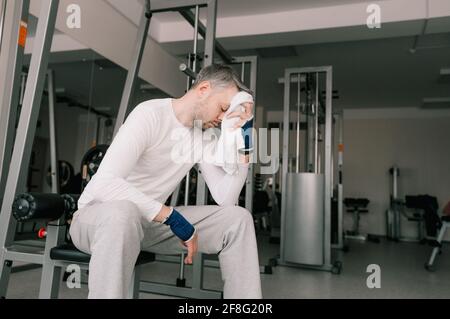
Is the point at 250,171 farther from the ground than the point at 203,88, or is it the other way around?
the point at 203,88

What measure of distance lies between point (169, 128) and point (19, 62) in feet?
2.87

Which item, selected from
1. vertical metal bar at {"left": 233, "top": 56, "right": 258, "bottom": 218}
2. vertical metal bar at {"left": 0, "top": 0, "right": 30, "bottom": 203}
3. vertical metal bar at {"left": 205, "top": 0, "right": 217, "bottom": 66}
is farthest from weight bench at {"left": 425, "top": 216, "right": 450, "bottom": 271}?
vertical metal bar at {"left": 0, "top": 0, "right": 30, "bottom": 203}

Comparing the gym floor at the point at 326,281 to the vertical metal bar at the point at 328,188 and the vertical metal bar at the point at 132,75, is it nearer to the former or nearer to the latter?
the vertical metal bar at the point at 328,188

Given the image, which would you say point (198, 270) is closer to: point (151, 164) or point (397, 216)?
point (151, 164)

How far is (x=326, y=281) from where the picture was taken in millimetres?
2551

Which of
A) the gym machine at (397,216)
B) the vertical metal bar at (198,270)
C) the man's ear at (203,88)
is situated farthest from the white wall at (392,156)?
the man's ear at (203,88)

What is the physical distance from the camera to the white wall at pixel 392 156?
6402mm

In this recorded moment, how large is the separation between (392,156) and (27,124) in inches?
261

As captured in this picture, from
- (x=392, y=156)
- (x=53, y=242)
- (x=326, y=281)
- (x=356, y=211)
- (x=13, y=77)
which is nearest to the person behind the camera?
(x=53, y=242)

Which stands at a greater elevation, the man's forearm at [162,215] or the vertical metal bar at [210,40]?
the vertical metal bar at [210,40]

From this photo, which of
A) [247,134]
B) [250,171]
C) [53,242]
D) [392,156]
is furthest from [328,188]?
[392,156]

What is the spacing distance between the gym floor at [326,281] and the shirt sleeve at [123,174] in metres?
1.19
